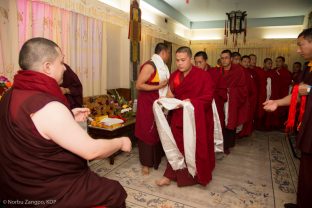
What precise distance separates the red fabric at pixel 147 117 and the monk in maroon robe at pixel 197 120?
1.10ft

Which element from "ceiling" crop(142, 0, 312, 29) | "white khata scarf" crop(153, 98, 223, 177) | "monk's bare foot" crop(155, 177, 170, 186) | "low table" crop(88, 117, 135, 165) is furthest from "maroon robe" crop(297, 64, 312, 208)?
"ceiling" crop(142, 0, 312, 29)

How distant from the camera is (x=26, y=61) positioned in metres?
1.08

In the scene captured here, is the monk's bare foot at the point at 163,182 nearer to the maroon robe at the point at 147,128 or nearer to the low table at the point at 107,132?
the maroon robe at the point at 147,128

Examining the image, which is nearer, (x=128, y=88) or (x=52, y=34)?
(x=52, y=34)

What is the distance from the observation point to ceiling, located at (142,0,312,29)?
6.29 metres

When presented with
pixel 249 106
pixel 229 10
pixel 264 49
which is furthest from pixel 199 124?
pixel 264 49

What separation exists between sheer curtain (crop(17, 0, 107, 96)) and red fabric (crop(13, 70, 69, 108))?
2.11 m

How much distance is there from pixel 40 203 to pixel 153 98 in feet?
6.10

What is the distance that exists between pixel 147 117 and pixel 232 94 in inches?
59.0

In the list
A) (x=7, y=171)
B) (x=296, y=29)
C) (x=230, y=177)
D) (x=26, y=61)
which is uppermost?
(x=296, y=29)

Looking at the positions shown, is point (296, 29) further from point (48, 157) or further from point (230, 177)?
point (48, 157)

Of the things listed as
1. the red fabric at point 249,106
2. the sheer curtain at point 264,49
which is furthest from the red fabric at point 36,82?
the sheer curtain at point 264,49

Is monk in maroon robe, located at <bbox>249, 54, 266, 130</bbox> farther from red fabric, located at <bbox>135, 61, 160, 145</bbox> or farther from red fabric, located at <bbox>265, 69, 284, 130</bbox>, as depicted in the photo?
red fabric, located at <bbox>135, 61, 160, 145</bbox>

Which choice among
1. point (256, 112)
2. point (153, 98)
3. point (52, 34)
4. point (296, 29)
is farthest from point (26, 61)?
point (296, 29)
